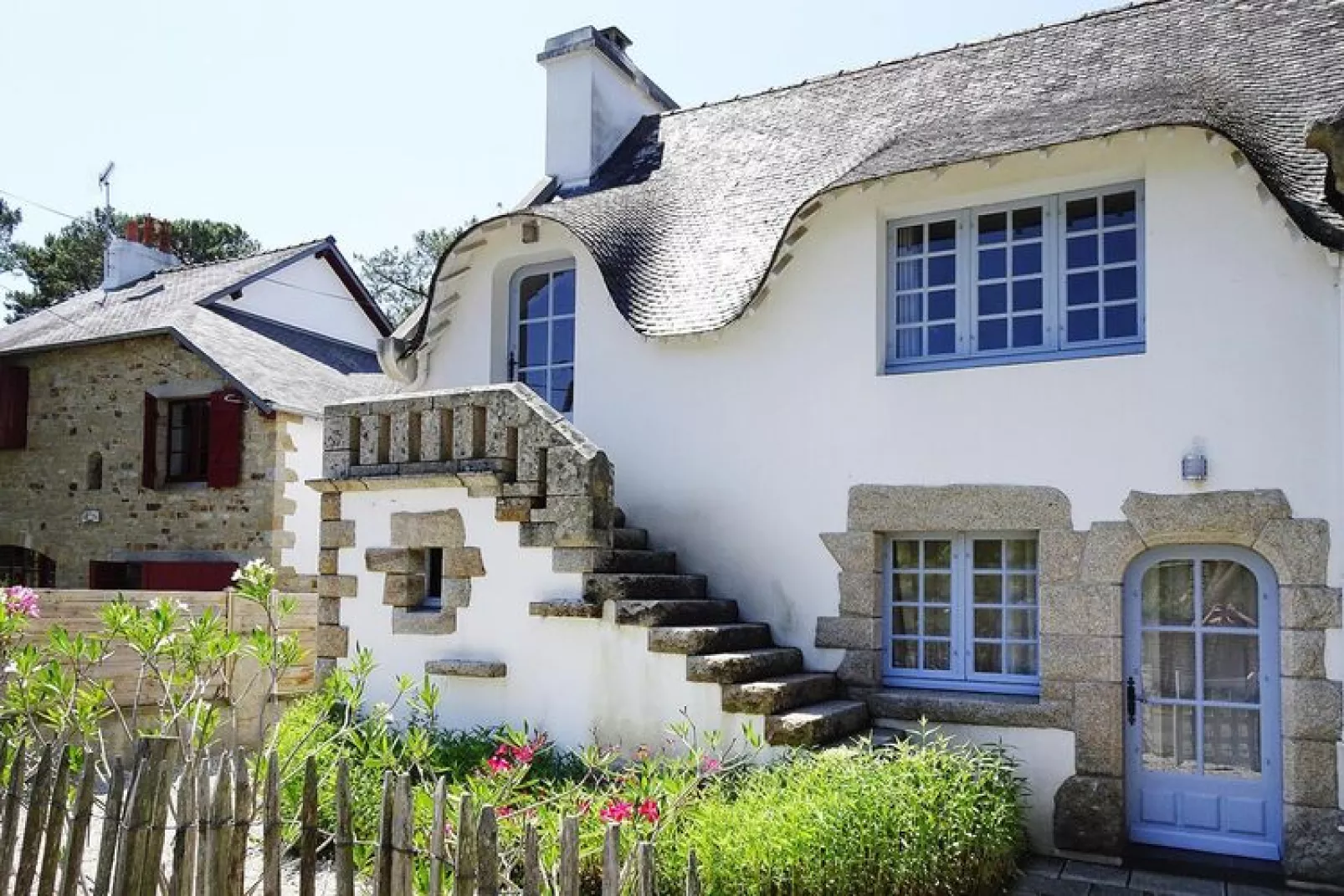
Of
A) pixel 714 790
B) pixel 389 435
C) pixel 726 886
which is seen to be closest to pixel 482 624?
pixel 389 435

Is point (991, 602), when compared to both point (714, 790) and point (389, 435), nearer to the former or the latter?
point (714, 790)

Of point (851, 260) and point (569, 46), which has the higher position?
point (569, 46)

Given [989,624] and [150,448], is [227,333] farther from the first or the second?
[989,624]

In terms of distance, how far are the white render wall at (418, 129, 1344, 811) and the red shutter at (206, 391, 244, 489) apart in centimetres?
625

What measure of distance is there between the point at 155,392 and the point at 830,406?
427 inches

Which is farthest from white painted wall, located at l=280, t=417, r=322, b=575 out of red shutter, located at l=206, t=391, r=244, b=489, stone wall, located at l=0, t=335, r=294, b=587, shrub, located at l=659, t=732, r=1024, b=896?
shrub, located at l=659, t=732, r=1024, b=896

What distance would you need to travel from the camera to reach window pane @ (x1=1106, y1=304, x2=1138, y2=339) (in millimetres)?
6758

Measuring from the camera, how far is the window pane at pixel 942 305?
7.34m

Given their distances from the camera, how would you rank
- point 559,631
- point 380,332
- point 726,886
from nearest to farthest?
point 726,886, point 559,631, point 380,332

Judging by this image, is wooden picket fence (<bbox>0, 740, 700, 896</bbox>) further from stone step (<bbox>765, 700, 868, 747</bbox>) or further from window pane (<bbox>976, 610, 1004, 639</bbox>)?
window pane (<bbox>976, 610, 1004, 639</bbox>)

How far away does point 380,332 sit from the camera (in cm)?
2022

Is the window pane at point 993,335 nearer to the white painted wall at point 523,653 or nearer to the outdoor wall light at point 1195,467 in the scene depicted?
the outdoor wall light at point 1195,467

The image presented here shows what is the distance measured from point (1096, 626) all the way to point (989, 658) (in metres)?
0.77

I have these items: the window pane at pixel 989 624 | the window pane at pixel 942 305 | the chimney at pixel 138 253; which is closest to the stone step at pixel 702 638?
the window pane at pixel 989 624
